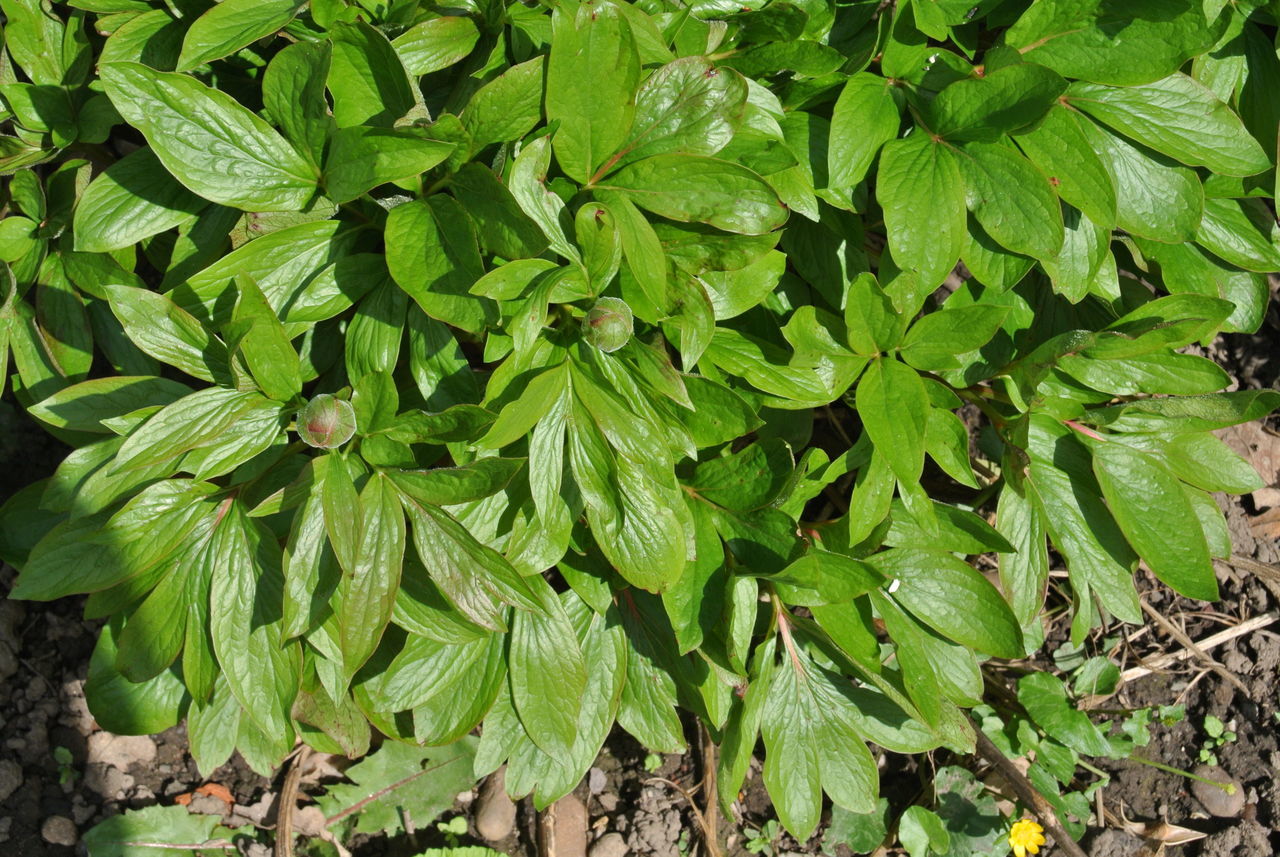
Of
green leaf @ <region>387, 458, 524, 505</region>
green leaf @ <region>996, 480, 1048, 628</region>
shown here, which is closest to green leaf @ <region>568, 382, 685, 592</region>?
green leaf @ <region>387, 458, 524, 505</region>

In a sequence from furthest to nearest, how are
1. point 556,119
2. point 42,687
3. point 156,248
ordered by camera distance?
point 42,687
point 156,248
point 556,119

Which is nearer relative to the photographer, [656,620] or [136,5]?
[136,5]

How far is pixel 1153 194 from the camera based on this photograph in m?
1.83

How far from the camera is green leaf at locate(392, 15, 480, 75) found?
162 cm

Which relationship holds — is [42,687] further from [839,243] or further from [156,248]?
[839,243]

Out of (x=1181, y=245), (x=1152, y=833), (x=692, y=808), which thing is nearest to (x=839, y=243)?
(x=1181, y=245)

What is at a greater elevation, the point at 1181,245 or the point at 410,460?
the point at 1181,245

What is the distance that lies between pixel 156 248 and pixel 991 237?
60.3 inches

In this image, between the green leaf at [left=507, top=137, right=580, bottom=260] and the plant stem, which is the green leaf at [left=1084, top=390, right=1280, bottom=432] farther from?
the plant stem

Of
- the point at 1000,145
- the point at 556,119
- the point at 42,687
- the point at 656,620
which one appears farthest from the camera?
the point at 42,687

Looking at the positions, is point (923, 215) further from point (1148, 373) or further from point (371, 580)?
point (371, 580)

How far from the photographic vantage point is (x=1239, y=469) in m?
1.99

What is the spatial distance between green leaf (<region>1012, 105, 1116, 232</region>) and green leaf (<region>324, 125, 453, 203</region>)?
3.17 feet

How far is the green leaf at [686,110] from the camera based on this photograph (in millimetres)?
1535
